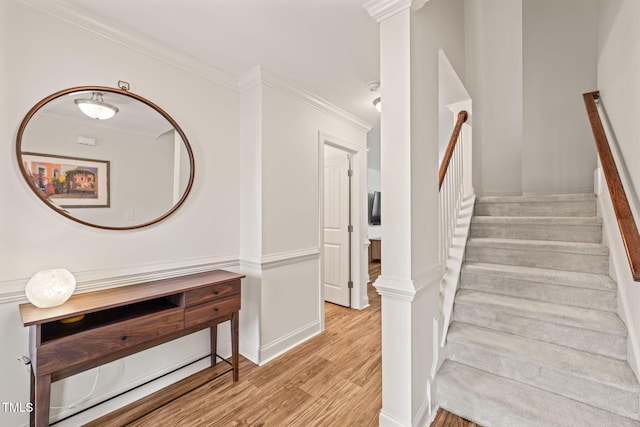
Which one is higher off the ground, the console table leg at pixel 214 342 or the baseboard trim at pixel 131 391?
the console table leg at pixel 214 342

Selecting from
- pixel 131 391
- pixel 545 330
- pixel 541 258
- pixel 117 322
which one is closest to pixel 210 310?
pixel 117 322

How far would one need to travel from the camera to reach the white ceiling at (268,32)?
5.37 feet

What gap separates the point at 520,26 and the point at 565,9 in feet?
2.16

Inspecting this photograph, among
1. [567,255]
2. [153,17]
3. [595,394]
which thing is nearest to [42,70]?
[153,17]

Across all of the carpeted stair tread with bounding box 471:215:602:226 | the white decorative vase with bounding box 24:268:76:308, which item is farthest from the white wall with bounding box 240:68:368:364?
the carpeted stair tread with bounding box 471:215:602:226

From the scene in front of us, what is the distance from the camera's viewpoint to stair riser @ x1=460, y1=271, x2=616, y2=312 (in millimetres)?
1827

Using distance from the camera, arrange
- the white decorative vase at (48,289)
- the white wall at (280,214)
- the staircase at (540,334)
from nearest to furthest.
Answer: the white decorative vase at (48,289) < the staircase at (540,334) < the white wall at (280,214)

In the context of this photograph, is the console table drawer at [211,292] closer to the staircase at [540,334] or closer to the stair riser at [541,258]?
the staircase at [540,334]

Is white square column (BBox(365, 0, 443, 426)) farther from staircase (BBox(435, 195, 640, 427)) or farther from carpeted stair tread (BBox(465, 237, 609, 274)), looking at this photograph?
A: carpeted stair tread (BBox(465, 237, 609, 274))

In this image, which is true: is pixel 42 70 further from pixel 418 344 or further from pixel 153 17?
pixel 418 344

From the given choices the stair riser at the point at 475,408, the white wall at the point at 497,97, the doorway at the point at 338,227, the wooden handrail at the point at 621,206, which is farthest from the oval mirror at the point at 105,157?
the white wall at the point at 497,97

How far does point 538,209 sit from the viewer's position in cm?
273

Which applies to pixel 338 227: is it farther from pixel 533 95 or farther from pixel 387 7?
pixel 533 95

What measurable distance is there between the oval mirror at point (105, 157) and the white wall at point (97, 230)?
0.06 metres
